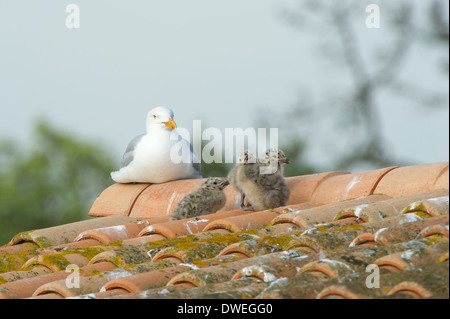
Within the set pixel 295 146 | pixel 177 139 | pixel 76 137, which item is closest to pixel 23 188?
pixel 76 137

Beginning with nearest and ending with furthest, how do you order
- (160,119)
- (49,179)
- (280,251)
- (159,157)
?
(280,251)
(159,157)
(160,119)
(49,179)

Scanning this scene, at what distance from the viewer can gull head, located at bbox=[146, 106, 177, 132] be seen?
6.11 m

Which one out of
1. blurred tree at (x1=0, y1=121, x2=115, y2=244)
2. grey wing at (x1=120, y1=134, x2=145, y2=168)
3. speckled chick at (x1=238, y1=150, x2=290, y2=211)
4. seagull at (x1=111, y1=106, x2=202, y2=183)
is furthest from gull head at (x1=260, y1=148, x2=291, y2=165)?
blurred tree at (x1=0, y1=121, x2=115, y2=244)

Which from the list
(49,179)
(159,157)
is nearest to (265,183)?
(159,157)

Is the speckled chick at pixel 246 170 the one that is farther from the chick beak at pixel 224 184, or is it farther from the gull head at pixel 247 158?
the chick beak at pixel 224 184

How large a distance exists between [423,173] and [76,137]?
570 inches

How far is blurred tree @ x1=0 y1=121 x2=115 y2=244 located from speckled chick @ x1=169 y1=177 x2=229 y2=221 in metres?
11.4

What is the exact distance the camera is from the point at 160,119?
242 inches

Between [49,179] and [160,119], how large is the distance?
11345 mm

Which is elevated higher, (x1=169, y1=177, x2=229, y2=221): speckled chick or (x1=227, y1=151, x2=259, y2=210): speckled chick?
(x1=227, y1=151, x2=259, y2=210): speckled chick

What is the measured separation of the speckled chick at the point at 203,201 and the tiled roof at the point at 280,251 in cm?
16

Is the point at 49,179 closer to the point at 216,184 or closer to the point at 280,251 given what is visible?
the point at 216,184

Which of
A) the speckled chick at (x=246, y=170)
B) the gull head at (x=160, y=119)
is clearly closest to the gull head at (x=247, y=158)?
the speckled chick at (x=246, y=170)

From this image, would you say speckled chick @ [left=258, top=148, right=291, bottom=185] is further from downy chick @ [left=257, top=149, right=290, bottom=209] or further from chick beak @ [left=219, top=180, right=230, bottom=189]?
chick beak @ [left=219, top=180, right=230, bottom=189]
